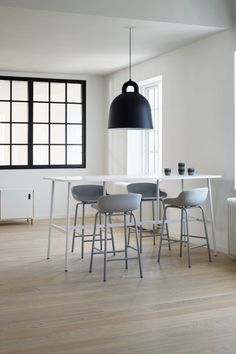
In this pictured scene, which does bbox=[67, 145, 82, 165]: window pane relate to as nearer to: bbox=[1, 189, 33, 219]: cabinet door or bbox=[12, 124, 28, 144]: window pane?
bbox=[12, 124, 28, 144]: window pane

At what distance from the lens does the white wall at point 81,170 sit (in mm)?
9352

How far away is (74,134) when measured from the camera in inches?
384

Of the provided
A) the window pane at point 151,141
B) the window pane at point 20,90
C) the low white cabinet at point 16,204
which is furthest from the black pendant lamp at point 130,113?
the window pane at point 20,90

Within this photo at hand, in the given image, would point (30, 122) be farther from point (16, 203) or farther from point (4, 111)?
point (16, 203)

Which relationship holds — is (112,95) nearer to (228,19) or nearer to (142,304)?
(228,19)

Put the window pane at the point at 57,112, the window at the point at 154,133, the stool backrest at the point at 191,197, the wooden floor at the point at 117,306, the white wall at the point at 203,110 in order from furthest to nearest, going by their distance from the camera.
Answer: the window pane at the point at 57,112 < the window at the point at 154,133 < the white wall at the point at 203,110 < the stool backrest at the point at 191,197 < the wooden floor at the point at 117,306

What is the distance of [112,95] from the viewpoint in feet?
31.2

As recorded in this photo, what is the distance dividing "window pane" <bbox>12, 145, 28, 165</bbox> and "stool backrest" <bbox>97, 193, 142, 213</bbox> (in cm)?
450

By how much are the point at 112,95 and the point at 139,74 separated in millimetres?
1155

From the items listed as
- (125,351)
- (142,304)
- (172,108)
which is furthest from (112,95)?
(125,351)

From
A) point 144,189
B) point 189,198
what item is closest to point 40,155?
point 144,189

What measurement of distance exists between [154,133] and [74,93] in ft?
6.59

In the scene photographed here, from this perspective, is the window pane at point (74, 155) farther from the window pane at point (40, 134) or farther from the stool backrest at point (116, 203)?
the stool backrest at point (116, 203)

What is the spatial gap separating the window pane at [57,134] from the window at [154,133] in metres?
1.67
